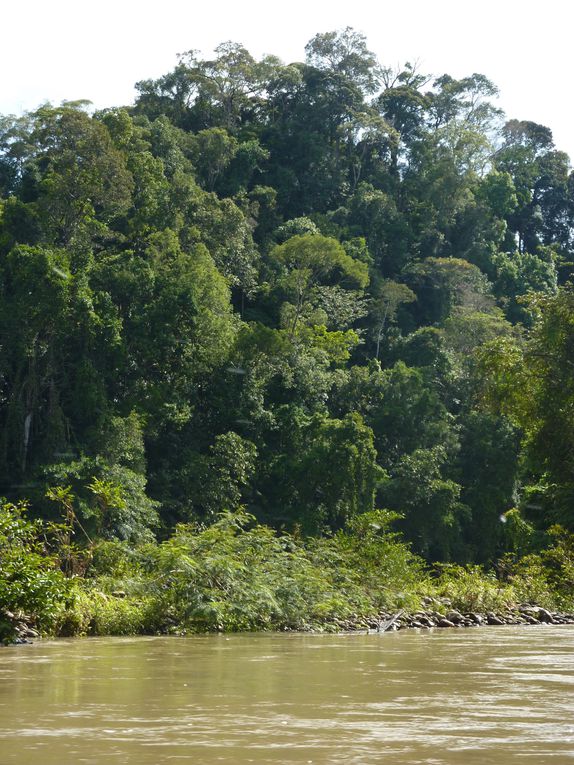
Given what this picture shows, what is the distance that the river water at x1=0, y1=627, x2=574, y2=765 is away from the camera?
3604 millimetres

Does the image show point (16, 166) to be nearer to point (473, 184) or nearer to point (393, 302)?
point (393, 302)

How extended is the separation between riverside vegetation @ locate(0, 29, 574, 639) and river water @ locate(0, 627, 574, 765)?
2408mm

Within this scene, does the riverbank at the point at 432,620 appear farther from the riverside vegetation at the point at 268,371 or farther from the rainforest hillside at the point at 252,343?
the rainforest hillside at the point at 252,343

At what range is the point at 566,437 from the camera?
1522 centimetres

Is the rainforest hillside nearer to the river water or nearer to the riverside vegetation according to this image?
the riverside vegetation

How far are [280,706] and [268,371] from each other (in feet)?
91.2

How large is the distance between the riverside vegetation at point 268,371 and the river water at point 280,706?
2.41m

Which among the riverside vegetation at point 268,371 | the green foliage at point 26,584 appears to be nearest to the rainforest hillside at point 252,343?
the riverside vegetation at point 268,371

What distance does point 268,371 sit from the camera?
32.4 m

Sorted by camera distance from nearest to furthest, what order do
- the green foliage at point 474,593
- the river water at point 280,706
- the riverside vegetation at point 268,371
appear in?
the river water at point 280,706 < the riverside vegetation at point 268,371 < the green foliage at point 474,593

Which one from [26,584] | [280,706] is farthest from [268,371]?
[280,706]

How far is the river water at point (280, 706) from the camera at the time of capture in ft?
11.8

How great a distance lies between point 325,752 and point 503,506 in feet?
102

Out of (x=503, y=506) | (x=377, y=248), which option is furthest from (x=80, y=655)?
(x=377, y=248)
